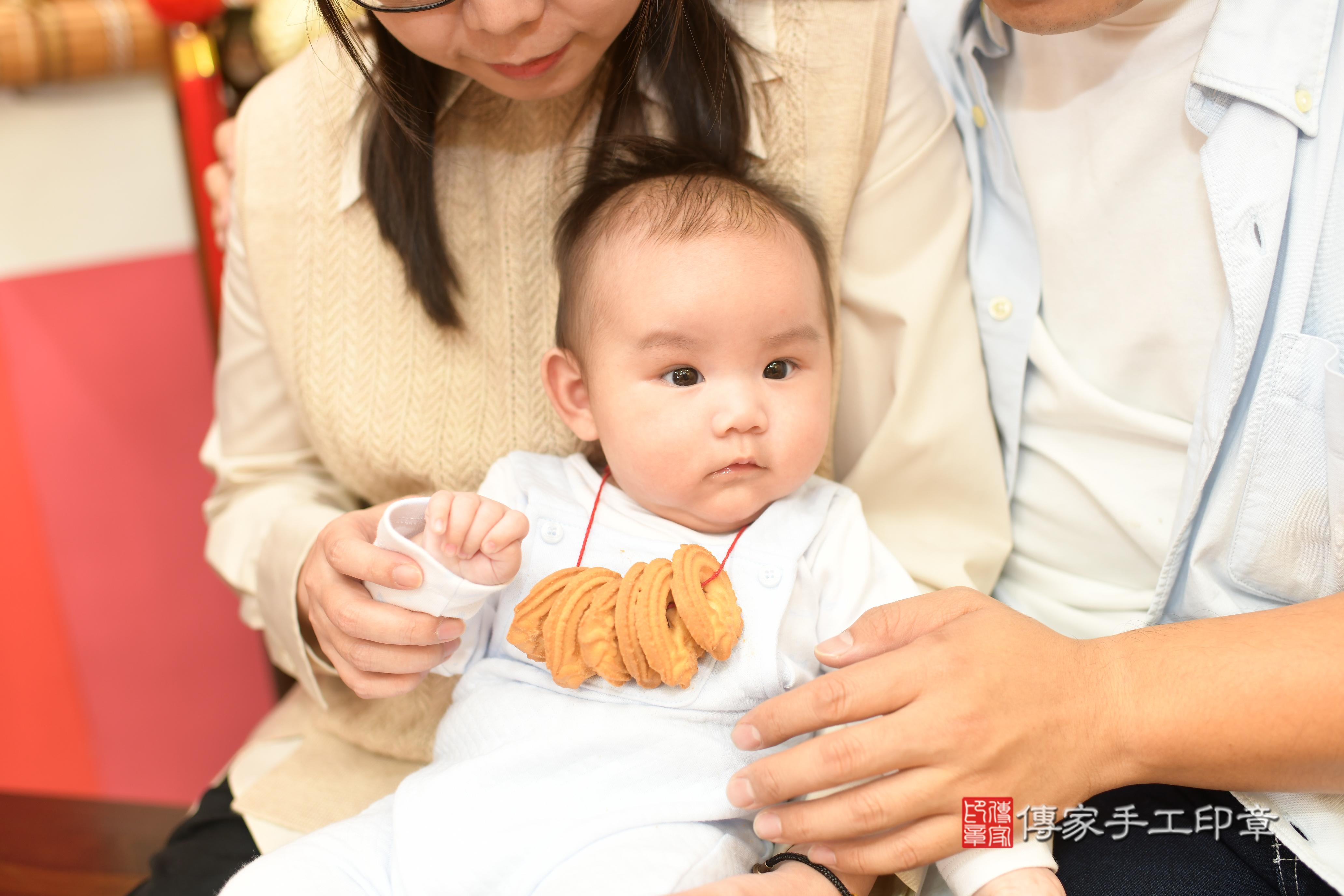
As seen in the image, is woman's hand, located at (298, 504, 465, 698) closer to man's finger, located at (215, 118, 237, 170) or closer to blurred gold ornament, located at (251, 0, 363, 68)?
man's finger, located at (215, 118, 237, 170)

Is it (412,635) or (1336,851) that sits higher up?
(412,635)

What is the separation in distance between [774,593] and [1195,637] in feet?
1.49

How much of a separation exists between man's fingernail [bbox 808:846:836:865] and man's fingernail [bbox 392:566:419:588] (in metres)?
0.51

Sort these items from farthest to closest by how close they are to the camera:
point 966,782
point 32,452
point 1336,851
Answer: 1. point 32,452
2. point 1336,851
3. point 966,782

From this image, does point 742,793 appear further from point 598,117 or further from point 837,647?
point 598,117

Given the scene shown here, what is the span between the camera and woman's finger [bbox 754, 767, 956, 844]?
→ 1045mm

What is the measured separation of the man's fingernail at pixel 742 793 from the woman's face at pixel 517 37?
2.74 ft

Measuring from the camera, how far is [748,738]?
3.60 ft

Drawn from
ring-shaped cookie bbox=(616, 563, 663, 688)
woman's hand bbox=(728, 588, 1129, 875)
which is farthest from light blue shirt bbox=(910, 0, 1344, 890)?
ring-shaped cookie bbox=(616, 563, 663, 688)

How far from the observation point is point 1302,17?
1197mm

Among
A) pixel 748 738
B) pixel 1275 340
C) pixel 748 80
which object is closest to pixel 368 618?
pixel 748 738

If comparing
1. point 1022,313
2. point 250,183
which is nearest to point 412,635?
point 250,183

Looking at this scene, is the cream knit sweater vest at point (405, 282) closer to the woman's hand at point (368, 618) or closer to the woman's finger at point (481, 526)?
the woman's hand at point (368, 618)

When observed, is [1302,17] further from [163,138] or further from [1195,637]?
[163,138]
